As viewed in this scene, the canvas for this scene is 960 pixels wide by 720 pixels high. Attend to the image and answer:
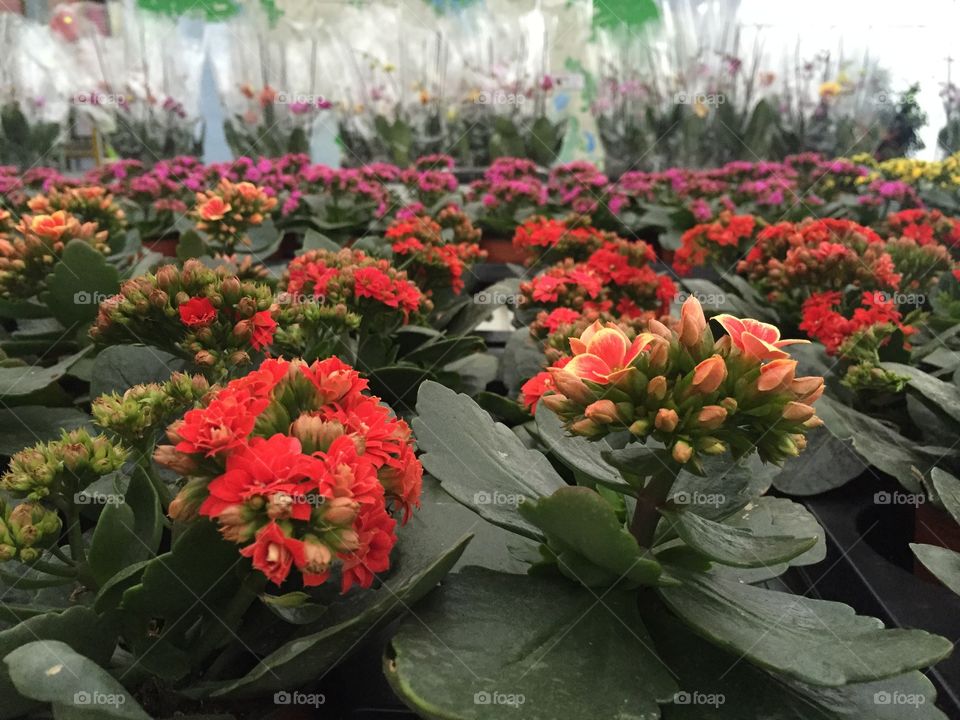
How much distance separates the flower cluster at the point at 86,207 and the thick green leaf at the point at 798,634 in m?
1.54

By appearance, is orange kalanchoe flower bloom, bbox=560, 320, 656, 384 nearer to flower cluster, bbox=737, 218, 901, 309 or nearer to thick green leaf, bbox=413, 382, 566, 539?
thick green leaf, bbox=413, 382, 566, 539

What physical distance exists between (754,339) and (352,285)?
0.71 metres

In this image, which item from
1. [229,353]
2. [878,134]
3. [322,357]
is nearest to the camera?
[229,353]

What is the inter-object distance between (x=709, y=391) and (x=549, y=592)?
22 centimetres

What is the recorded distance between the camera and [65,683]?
45 centimetres

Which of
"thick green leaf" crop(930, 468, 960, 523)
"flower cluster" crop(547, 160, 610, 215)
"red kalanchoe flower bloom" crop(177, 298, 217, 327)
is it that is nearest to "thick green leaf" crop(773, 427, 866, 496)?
"thick green leaf" crop(930, 468, 960, 523)

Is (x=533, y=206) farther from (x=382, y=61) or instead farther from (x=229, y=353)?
(x=229, y=353)

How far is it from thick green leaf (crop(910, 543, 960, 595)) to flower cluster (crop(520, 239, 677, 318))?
2.47 ft

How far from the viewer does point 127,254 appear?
167 cm

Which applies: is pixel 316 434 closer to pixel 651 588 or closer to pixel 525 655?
pixel 525 655

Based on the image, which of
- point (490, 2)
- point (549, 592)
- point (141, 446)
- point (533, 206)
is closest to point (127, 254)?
point (141, 446)
